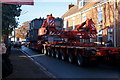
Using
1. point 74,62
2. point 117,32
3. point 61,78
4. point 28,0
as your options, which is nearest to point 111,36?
point 117,32

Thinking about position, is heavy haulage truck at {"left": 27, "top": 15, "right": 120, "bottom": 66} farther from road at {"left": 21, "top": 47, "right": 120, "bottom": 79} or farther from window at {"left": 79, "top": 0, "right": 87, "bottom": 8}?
window at {"left": 79, "top": 0, "right": 87, "bottom": 8}

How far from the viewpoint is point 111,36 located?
20891 millimetres

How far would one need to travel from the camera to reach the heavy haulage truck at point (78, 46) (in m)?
10.1

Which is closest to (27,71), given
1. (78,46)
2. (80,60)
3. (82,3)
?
(80,60)

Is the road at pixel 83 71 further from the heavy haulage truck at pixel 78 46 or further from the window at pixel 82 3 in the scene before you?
the window at pixel 82 3

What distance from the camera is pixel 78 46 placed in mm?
11906

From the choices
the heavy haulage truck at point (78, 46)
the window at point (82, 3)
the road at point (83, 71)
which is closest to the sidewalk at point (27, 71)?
the road at point (83, 71)

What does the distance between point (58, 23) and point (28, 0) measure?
1454cm

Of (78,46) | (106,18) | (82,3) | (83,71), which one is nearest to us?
(83,71)

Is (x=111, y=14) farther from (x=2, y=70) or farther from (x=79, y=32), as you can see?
(x=2, y=70)

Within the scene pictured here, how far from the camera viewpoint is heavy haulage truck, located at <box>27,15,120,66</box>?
1008cm

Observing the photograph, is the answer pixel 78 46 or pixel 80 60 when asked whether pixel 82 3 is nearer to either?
pixel 78 46

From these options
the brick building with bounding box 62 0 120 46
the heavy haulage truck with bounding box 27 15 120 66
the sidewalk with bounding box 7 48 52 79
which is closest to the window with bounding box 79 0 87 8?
the brick building with bounding box 62 0 120 46

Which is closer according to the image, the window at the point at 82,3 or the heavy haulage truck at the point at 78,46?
the heavy haulage truck at the point at 78,46
